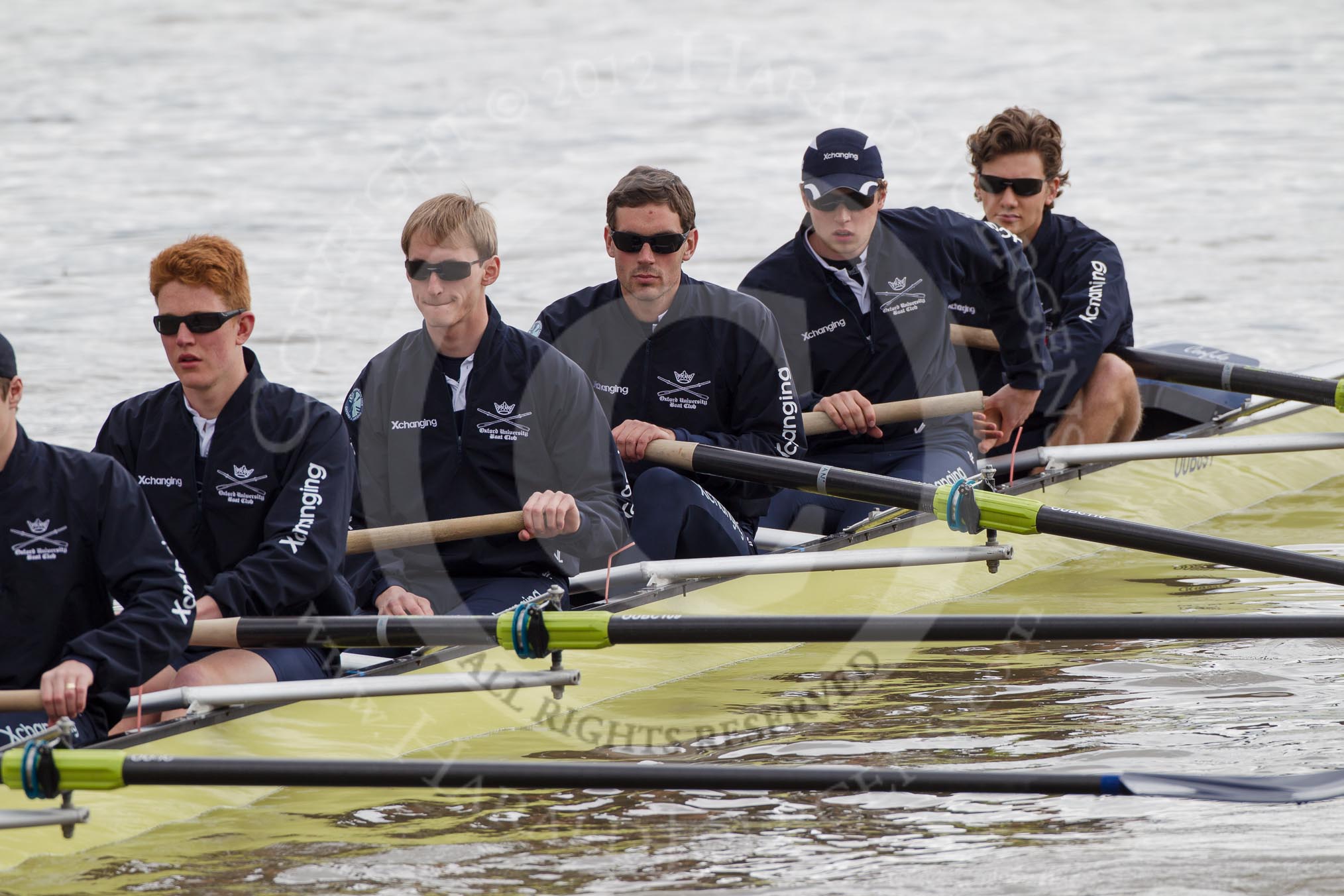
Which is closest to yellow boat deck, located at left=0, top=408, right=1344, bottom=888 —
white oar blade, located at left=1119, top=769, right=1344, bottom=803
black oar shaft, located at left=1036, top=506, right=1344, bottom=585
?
black oar shaft, located at left=1036, top=506, right=1344, bottom=585

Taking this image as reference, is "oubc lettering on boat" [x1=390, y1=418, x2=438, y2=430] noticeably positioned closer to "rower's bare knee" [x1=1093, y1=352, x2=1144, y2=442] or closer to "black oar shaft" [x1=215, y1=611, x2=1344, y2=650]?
"black oar shaft" [x1=215, y1=611, x2=1344, y2=650]

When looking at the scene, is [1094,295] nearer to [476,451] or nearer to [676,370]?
[676,370]

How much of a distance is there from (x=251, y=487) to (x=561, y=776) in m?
1.52

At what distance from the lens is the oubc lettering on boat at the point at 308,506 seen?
16.0ft

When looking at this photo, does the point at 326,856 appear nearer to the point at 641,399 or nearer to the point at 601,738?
the point at 601,738

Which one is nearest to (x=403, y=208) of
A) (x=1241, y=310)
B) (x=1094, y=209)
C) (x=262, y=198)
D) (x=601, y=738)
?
(x=262, y=198)

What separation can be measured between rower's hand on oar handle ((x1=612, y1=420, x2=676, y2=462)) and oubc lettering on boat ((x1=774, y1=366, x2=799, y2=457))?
1.35 ft

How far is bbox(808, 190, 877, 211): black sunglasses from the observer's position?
22.4 ft

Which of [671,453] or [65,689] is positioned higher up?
[671,453]

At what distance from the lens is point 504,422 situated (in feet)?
18.2

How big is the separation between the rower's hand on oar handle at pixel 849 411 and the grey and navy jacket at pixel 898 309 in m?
0.15

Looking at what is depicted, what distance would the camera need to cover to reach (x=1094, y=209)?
63.5 feet

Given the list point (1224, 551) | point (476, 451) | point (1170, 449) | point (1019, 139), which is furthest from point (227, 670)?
point (1170, 449)

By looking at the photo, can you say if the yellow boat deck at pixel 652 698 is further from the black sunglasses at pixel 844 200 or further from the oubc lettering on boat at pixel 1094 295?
the black sunglasses at pixel 844 200
